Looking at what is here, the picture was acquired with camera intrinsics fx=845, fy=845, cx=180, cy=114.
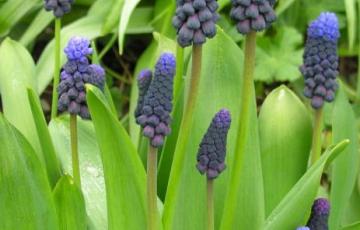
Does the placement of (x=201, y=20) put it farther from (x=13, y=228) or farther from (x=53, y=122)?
(x=53, y=122)

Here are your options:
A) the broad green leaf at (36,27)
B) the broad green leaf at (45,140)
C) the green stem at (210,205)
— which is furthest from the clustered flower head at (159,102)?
the broad green leaf at (36,27)

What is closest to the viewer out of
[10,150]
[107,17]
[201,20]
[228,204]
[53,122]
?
[201,20]

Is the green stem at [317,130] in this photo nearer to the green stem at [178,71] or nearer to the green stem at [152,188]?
the green stem at [178,71]

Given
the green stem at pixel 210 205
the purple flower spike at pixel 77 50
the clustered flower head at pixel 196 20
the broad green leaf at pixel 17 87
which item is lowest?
the green stem at pixel 210 205

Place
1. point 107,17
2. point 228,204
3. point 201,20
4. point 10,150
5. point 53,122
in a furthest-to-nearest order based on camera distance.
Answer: point 107,17, point 53,122, point 228,204, point 10,150, point 201,20

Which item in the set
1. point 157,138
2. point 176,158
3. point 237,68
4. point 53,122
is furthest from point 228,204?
point 53,122

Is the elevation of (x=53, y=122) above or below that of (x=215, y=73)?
below

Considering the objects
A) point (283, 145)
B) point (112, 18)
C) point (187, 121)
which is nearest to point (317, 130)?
point (283, 145)
